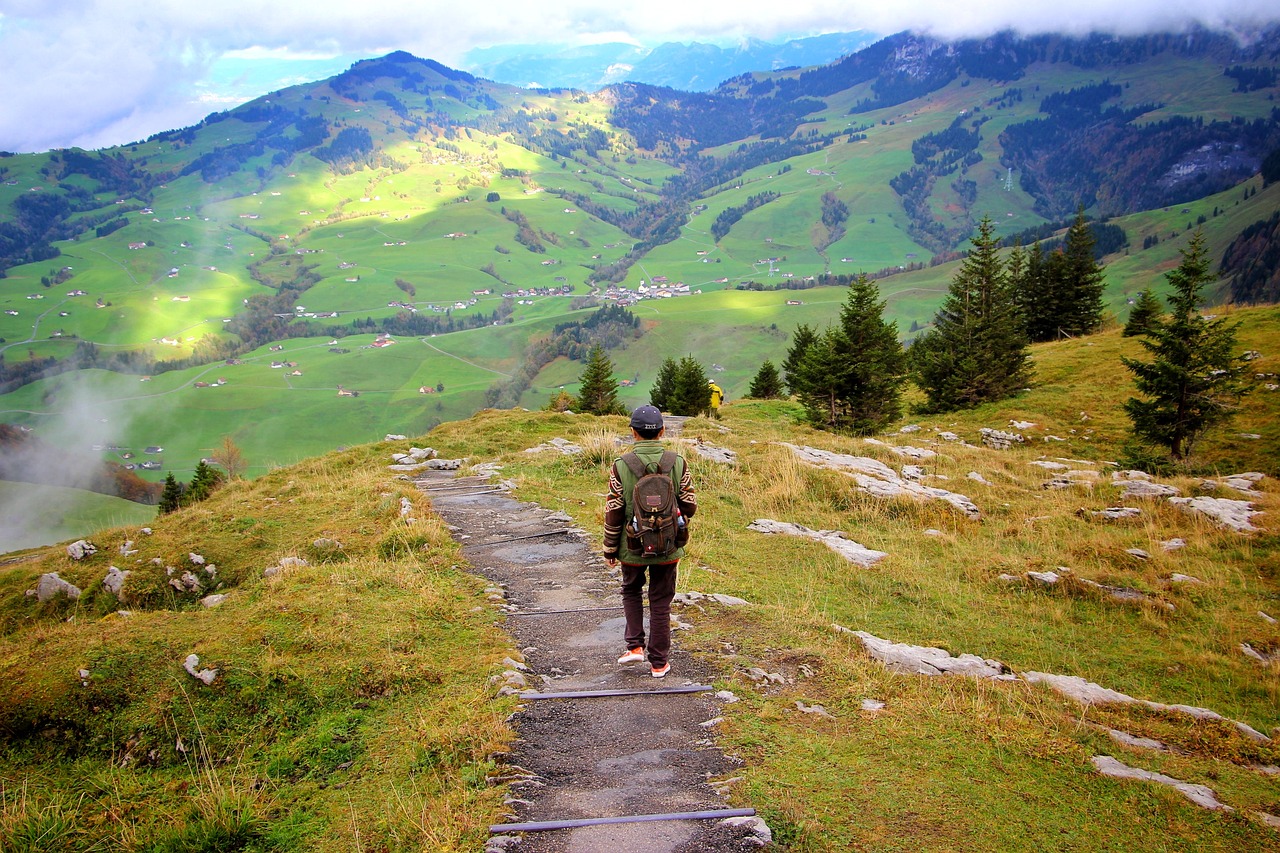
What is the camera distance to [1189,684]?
8.12m

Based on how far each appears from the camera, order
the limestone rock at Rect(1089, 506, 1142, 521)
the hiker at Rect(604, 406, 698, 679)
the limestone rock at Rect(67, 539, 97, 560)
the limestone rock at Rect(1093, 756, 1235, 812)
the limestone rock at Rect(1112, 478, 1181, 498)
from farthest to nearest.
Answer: the limestone rock at Rect(1112, 478, 1181, 498)
the limestone rock at Rect(1089, 506, 1142, 521)
the limestone rock at Rect(67, 539, 97, 560)
the hiker at Rect(604, 406, 698, 679)
the limestone rock at Rect(1093, 756, 1235, 812)

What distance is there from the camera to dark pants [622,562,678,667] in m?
7.42

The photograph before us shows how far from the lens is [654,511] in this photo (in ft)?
23.1

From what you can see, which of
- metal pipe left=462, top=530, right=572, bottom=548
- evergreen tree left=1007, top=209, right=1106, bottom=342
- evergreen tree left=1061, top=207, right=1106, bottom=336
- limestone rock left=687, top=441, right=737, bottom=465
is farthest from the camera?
evergreen tree left=1007, top=209, right=1106, bottom=342

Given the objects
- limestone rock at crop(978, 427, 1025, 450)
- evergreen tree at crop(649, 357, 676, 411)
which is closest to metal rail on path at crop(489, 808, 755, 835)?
limestone rock at crop(978, 427, 1025, 450)

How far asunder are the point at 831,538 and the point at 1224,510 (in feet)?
26.4

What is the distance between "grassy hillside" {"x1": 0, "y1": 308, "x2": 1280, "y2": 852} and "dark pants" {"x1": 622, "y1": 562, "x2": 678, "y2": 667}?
0.78 meters

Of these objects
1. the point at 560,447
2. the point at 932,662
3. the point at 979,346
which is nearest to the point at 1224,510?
the point at 932,662

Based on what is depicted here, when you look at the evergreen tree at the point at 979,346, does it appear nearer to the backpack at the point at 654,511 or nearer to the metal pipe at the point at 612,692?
the backpack at the point at 654,511

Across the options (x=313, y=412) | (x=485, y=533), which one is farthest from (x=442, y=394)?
(x=485, y=533)

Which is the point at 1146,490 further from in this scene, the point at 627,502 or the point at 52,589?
the point at 52,589

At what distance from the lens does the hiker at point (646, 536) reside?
23.8 feet

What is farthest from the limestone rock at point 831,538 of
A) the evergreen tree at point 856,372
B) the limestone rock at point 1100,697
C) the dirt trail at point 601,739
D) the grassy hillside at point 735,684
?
the evergreen tree at point 856,372

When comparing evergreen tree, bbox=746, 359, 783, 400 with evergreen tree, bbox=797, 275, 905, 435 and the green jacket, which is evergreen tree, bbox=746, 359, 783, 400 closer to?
evergreen tree, bbox=797, 275, 905, 435
